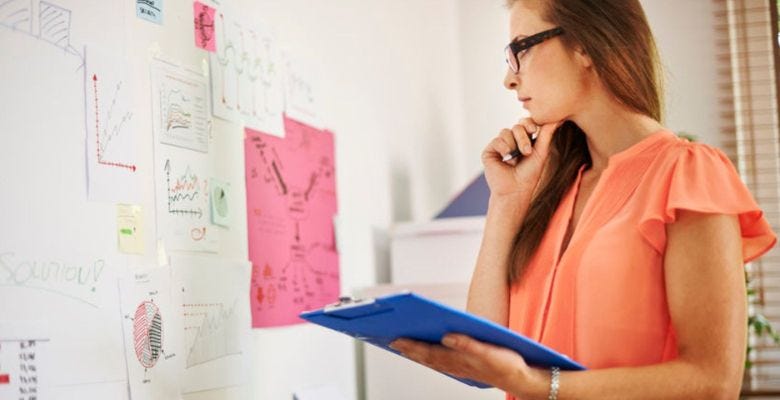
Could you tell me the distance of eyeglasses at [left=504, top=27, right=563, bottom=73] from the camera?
4.90 feet

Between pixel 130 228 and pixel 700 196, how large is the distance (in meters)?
0.84

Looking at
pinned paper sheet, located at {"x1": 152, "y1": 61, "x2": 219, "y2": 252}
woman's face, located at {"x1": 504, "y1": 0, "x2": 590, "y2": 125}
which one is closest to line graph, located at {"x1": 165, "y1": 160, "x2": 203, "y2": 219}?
pinned paper sheet, located at {"x1": 152, "y1": 61, "x2": 219, "y2": 252}

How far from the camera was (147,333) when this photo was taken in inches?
56.3

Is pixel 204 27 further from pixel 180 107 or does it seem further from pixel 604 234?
pixel 604 234

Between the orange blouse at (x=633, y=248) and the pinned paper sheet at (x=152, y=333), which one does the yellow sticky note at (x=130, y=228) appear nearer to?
the pinned paper sheet at (x=152, y=333)

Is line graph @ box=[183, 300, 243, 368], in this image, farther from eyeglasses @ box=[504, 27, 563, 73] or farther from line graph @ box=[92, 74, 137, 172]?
eyeglasses @ box=[504, 27, 563, 73]

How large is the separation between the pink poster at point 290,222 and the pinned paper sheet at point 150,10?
35 cm

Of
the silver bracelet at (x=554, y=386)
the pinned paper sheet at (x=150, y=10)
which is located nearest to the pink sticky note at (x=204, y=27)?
the pinned paper sheet at (x=150, y=10)

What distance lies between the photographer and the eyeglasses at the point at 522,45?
149 centimetres

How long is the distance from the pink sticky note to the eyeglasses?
1.81 feet

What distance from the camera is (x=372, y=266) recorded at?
2531 millimetres

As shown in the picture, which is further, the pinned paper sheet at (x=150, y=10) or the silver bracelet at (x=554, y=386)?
the pinned paper sheet at (x=150, y=10)

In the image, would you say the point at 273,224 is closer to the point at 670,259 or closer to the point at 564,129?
the point at 564,129

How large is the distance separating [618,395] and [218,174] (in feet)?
2.72
